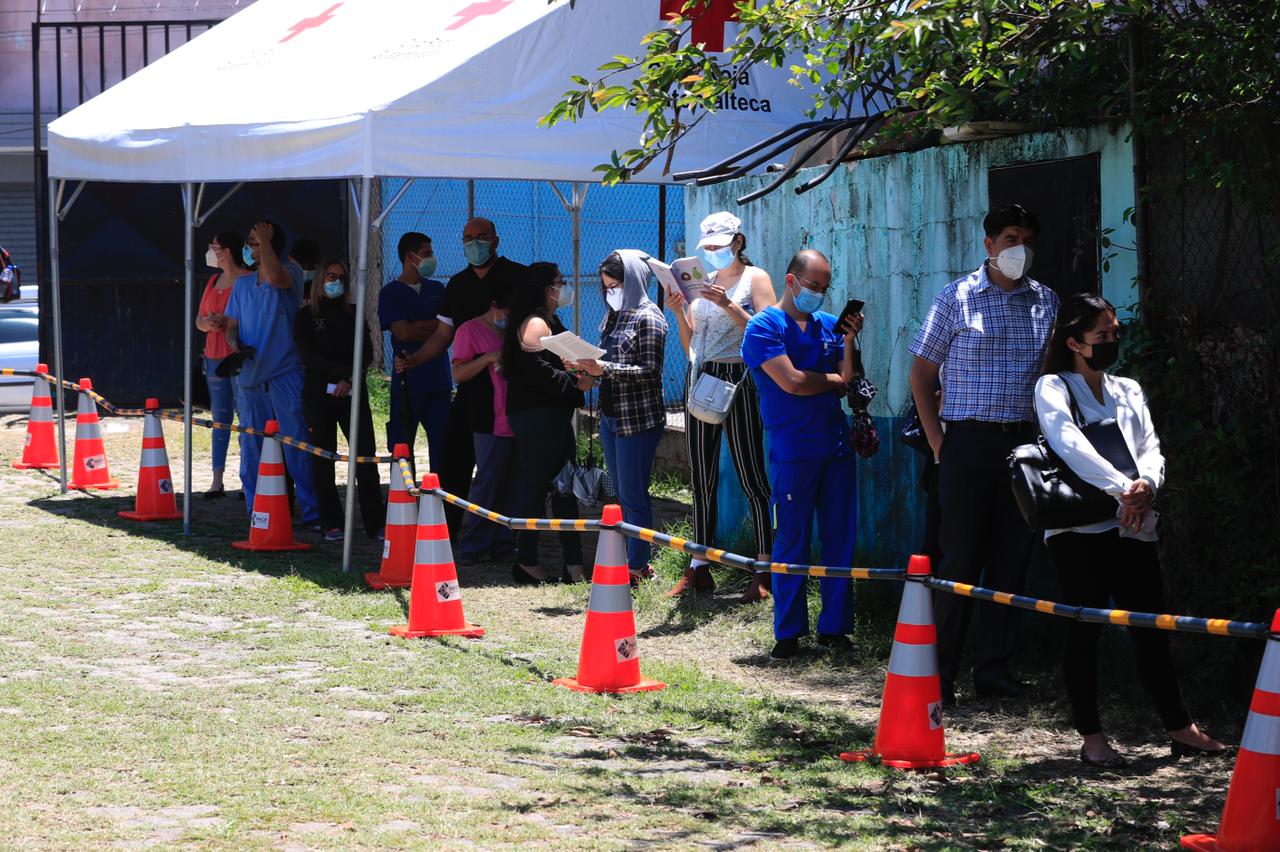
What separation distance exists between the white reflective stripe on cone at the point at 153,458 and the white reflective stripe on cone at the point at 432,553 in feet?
16.1

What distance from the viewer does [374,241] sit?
2092 cm

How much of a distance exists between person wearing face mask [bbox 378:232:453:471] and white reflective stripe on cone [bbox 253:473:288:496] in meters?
0.82

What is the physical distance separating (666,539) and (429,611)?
196cm

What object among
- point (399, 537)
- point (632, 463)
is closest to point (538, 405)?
point (632, 463)

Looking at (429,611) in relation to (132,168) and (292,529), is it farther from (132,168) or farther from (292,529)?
(132,168)

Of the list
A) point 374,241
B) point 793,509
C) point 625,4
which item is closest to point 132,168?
point 625,4

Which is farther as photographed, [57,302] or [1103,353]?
[57,302]

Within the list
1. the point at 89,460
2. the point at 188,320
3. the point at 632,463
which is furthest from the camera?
the point at 89,460

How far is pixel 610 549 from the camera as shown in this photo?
7.61 metres

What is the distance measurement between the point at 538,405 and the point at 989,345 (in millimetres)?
3744

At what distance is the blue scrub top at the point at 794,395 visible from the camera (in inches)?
316

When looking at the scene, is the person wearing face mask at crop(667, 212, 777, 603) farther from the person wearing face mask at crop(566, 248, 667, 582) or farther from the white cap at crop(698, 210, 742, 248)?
the person wearing face mask at crop(566, 248, 667, 582)

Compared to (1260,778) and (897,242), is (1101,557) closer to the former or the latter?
(1260,778)

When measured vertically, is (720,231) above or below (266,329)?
above
